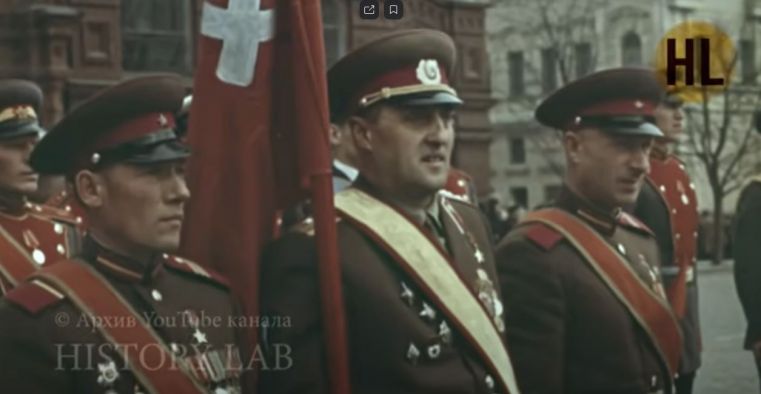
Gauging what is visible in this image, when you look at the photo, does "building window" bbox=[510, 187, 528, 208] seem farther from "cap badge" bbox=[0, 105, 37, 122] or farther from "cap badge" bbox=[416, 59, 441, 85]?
"cap badge" bbox=[0, 105, 37, 122]

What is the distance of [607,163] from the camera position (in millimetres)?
4289

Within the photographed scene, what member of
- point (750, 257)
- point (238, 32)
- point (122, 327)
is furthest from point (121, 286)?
point (750, 257)

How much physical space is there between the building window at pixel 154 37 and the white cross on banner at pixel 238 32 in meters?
0.06

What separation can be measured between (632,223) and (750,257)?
0.41 m

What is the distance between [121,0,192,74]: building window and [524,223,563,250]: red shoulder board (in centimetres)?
109

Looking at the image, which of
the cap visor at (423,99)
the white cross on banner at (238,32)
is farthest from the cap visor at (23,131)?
the cap visor at (423,99)

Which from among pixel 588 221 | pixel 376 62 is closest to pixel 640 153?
pixel 588 221

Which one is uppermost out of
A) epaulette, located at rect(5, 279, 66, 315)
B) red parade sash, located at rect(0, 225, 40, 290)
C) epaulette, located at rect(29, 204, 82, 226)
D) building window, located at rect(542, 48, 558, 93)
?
building window, located at rect(542, 48, 558, 93)

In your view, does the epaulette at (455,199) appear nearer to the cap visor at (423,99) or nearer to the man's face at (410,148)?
the man's face at (410,148)

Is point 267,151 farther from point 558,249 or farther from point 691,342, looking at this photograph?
point 691,342

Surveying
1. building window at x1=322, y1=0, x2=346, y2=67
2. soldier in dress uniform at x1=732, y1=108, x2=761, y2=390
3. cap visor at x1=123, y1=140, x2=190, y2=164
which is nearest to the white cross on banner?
building window at x1=322, y1=0, x2=346, y2=67

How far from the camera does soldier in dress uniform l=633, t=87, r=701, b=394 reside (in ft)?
14.2

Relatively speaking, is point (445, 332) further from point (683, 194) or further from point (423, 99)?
point (683, 194)

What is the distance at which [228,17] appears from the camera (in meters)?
3.61
